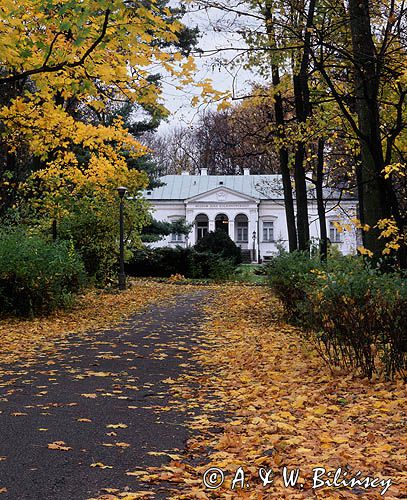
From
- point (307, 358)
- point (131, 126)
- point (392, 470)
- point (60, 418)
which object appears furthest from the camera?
point (131, 126)

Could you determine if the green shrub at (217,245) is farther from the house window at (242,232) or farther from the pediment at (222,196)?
the house window at (242,232)

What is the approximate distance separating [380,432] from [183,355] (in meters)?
3.96

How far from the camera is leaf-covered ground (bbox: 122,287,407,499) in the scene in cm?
349

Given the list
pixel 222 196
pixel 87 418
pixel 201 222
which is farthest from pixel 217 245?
pixel 201 222

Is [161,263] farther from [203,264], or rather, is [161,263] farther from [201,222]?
[201,222]

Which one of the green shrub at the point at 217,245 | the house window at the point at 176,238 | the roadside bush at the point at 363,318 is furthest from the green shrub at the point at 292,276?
the house window at the point at 176,238

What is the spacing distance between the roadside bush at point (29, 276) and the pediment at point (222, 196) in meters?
40.6

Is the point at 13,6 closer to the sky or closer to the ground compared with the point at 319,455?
closer to the sky

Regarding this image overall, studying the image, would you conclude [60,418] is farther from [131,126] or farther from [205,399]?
[131,126]

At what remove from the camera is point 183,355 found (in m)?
8.03

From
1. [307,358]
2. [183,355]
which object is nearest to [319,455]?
[307,358]

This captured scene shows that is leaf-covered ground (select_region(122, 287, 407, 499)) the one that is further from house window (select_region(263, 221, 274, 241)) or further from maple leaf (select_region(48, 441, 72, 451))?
house window (select_region(263, 221, 274, 241))

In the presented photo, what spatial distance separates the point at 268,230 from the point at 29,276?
43.8 meters

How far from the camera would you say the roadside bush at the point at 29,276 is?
11242 millimetres
